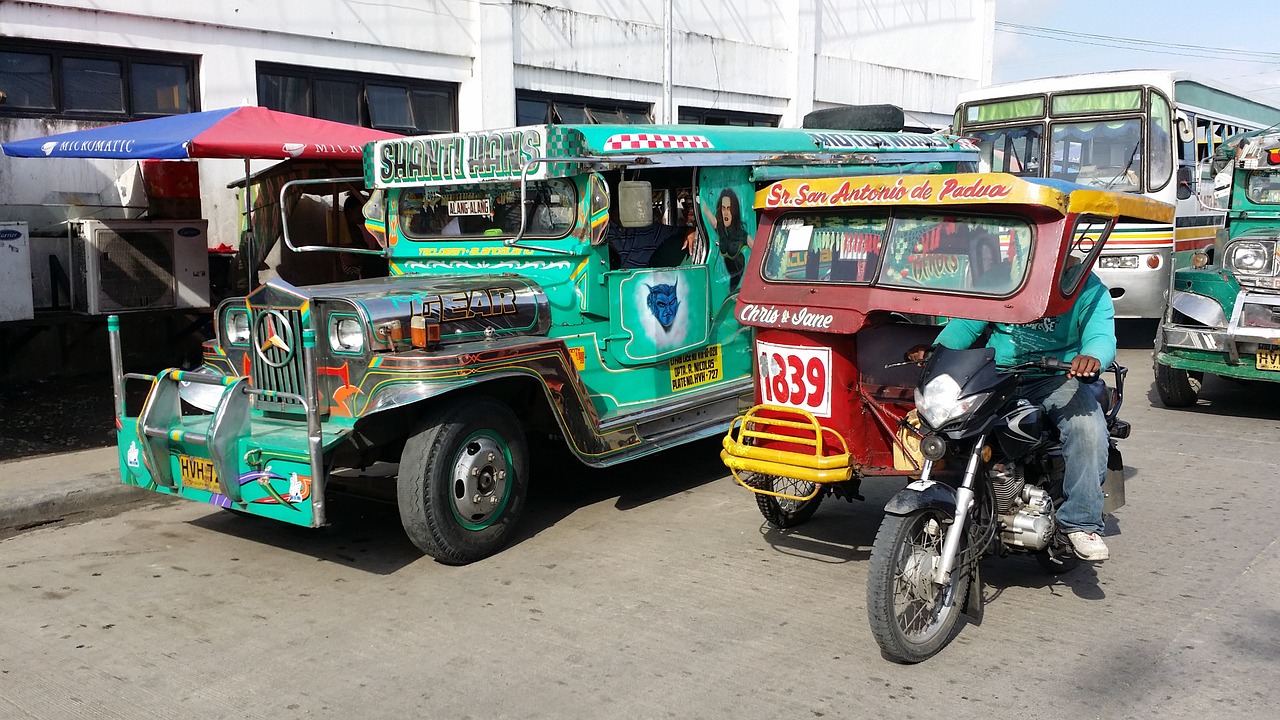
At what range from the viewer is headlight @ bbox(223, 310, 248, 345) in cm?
579

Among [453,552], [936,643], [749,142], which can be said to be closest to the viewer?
[936,643]

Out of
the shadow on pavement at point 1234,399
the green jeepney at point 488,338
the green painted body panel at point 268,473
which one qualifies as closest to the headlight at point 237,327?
the green jeepney at point 488,338

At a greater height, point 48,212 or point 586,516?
point 48,212

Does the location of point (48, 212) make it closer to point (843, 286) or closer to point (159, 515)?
point (159, 515)

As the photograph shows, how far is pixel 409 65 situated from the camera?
12.2 metres

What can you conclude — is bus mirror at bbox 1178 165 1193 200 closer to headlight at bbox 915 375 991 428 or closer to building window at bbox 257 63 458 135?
building window at bbox 257 63 458 135

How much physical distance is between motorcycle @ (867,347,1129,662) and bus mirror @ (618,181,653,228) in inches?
82.3

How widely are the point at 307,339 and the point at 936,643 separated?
120 inches

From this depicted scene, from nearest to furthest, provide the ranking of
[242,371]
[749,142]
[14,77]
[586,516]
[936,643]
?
1. [936,643]
2. [242,371]
3. [586,516]
4. [749,142]
5. [14,77]

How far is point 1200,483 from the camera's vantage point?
6.66 metres

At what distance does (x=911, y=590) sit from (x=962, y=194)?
1594 millimetres

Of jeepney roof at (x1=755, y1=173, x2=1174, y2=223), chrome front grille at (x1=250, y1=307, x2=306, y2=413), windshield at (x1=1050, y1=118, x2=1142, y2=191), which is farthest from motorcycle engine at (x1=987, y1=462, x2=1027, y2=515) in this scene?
windshield at (x1=1050, y1=118, x2=1142, y2=191)

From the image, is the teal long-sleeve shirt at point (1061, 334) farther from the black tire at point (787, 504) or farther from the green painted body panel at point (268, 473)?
the green painted body panel at point (268, 473)

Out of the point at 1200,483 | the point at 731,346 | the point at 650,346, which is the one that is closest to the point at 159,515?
the point at 650,346
